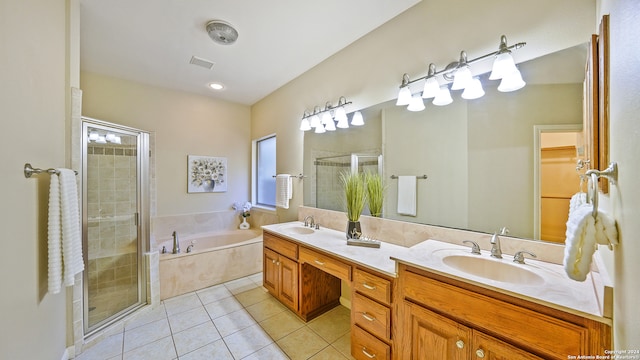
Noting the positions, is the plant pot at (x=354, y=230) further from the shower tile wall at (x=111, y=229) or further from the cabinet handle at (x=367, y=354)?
the shower tile wall at (x=111, y=229)

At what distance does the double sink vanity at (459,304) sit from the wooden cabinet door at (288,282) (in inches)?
9.8

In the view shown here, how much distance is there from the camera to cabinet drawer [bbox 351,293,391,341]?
1.38 metres

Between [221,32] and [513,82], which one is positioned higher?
[221,32]

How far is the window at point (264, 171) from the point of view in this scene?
383 centimetres

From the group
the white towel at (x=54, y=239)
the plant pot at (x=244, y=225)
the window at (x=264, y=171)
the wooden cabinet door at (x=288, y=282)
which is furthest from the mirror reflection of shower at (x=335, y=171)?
the white towel at (x=54, y=239)

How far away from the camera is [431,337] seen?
117cm

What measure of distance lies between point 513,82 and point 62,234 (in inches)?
109

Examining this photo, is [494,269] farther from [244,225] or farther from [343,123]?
[244,225]

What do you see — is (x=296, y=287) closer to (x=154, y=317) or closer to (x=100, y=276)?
(x=154, y=317)

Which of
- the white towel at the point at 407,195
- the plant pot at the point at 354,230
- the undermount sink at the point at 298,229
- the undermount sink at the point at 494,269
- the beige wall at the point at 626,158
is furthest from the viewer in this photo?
the undermount sink at the point at 298,229

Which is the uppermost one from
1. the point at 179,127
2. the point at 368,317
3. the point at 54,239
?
the point at 179,127

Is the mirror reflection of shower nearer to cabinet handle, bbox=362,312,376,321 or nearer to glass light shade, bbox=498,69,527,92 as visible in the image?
cabinet handle, bbox=362,312,376,321

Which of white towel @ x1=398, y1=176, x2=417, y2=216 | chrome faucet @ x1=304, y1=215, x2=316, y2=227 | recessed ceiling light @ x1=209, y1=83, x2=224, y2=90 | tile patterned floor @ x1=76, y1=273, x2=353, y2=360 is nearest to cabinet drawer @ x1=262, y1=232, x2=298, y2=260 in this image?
chrome faucet @ x1=304, y1=215, x2=316, y2=227

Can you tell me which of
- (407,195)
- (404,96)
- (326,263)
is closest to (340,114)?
(404,96)
